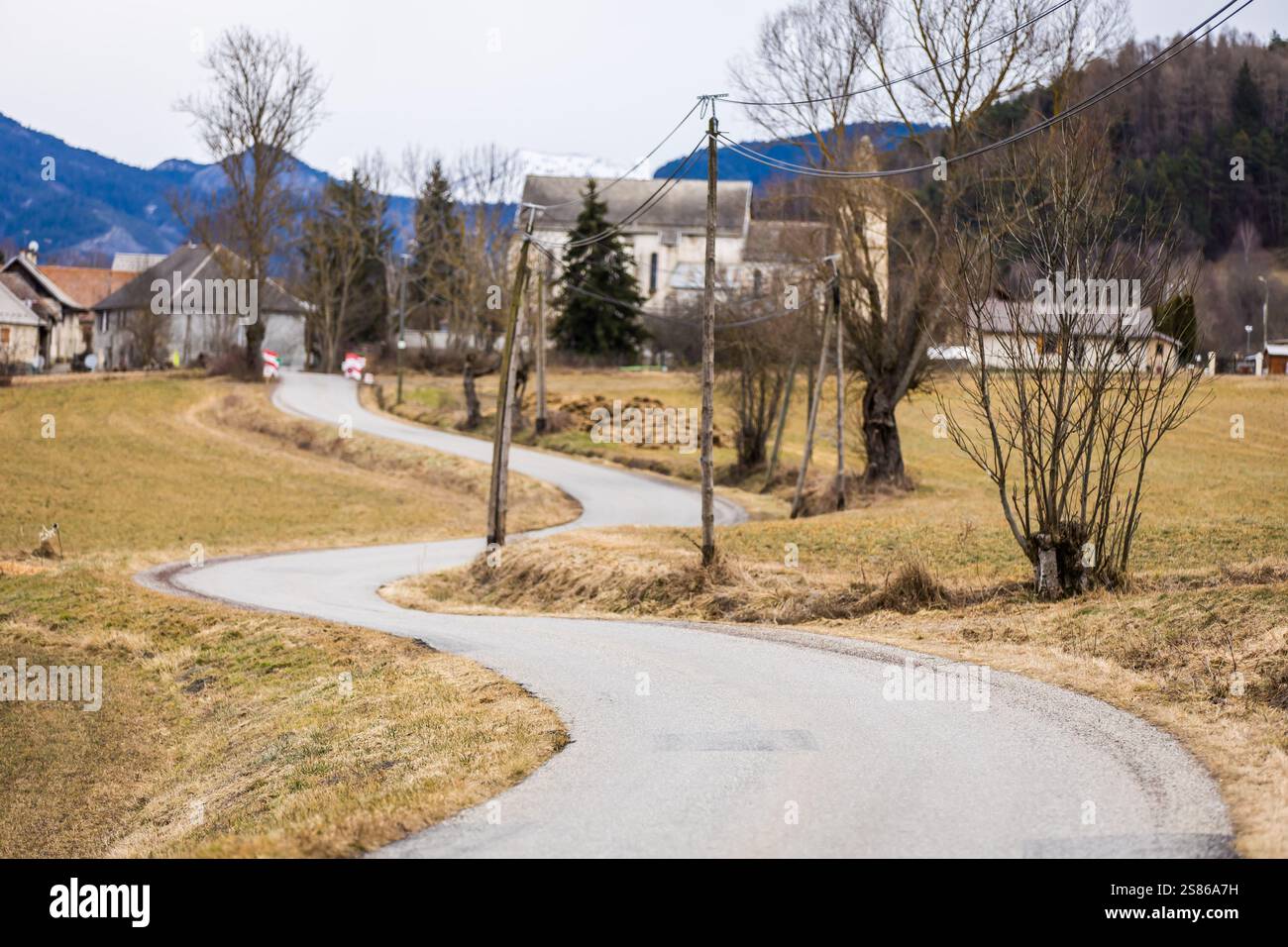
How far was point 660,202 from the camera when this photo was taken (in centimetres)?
10469

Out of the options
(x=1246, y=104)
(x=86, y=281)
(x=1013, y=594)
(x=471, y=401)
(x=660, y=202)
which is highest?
(x=1246, y=104)

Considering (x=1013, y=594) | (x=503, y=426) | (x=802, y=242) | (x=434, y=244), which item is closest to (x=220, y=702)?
(x=1013, y=594)

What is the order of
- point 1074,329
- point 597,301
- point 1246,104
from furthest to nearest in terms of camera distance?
point 1246,104
point 597,301
point 1074,329

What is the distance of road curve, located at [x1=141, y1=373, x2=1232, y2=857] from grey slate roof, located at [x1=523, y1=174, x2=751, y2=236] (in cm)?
9108

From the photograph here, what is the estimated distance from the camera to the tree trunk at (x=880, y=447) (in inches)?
1449

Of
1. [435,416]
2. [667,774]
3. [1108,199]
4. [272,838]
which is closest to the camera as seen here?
[272,838]

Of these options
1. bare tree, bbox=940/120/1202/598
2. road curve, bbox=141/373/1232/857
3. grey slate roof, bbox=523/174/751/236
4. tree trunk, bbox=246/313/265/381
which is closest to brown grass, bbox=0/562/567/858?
road curve, bbox=141/373/1232/857

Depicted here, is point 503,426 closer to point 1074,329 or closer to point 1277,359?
point 1074,329

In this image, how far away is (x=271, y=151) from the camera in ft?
221

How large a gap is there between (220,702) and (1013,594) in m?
10.7

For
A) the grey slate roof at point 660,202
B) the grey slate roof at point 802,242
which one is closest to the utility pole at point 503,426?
the grey slate roof at point 802,242

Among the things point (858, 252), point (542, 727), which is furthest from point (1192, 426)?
point (542, 727)
